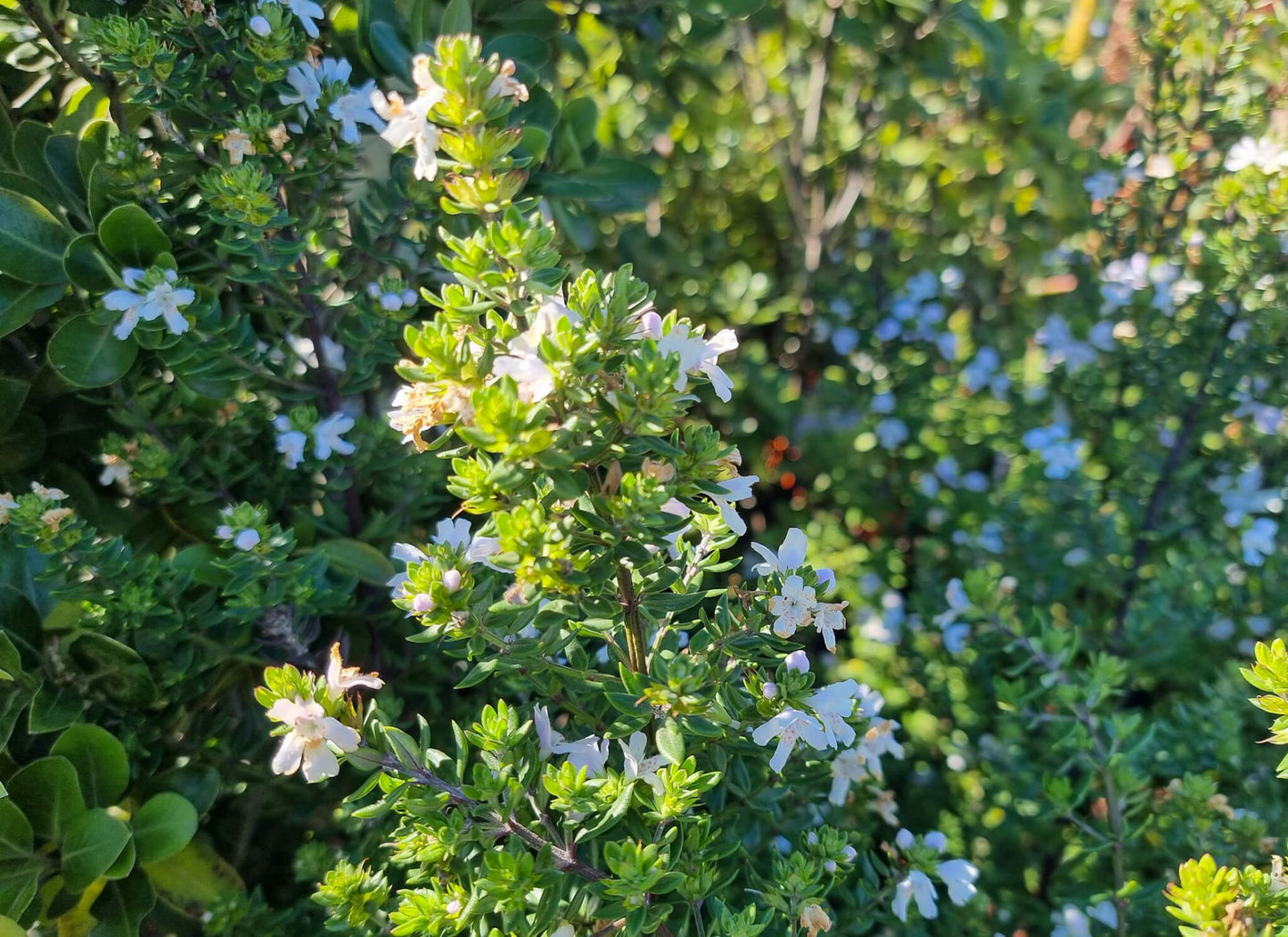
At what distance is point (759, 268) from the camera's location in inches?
104

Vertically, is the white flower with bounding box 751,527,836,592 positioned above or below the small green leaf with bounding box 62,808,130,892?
above

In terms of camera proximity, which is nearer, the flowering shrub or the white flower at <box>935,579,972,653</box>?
the flowering shrub

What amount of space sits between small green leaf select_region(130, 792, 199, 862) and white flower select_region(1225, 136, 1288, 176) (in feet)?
6.12

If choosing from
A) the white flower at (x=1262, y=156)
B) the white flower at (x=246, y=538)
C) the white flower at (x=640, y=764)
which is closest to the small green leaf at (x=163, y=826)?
the white flower at (x=246, y=538)

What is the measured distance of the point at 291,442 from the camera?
1177 millimetres

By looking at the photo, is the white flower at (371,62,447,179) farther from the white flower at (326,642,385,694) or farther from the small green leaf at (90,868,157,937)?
the small green leaf at (90,868,157,937)

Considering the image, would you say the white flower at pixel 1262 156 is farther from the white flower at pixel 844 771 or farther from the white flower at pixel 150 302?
the white flower at pixel 150 302

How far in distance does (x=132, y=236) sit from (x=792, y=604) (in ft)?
2.81

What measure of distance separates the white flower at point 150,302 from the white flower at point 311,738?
50cm

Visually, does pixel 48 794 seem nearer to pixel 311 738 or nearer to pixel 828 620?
pixel 311 738

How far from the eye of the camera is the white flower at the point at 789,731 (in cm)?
87

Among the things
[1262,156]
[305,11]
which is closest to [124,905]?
[305,11]

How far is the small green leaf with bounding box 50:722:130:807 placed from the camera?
106 centimetres

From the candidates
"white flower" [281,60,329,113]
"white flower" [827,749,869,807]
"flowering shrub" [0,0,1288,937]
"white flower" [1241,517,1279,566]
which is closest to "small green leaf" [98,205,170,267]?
"flowering shrub" [0,0,1288,937]
